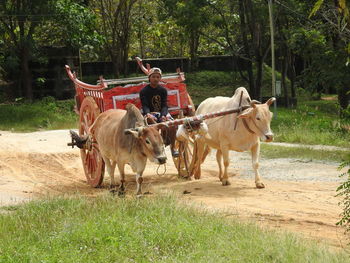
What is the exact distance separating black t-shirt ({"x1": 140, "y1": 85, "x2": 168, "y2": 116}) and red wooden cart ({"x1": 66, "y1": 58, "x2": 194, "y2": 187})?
19.3 inches

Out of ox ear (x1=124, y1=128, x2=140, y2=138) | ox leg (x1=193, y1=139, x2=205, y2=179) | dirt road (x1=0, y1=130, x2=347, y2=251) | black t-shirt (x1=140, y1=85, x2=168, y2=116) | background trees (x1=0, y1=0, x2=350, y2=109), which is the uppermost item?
background trees (x1=0, y1=0, x2=350, y2=109)

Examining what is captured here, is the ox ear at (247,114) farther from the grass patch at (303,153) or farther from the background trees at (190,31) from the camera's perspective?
the background trees at (190,31)

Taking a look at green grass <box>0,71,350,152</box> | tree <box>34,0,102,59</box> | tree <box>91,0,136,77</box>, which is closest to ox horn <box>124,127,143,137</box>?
green grass <box>0,71,350,152</box>

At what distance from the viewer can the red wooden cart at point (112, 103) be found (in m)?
10.6

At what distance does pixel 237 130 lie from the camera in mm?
10531

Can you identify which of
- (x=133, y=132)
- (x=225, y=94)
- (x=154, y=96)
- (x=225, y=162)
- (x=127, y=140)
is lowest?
(x=225, y=94)

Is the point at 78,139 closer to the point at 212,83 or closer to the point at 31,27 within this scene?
the point at 31,27

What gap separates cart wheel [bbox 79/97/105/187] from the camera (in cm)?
1077

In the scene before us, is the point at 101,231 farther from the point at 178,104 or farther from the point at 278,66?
the point at 278,66

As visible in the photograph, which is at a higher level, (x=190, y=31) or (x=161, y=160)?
(x=190, y=31)

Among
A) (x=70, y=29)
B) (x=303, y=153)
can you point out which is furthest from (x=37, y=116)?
(x=303, y=153)

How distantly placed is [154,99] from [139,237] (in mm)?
4101

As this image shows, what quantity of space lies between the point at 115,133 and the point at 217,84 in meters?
18.6

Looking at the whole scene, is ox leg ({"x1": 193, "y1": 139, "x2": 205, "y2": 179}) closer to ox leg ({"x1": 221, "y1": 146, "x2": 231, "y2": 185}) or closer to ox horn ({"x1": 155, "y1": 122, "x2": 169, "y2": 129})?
ox leg ({"x1": 221, "y1": 146, "x2": 231, "y2": 185})
